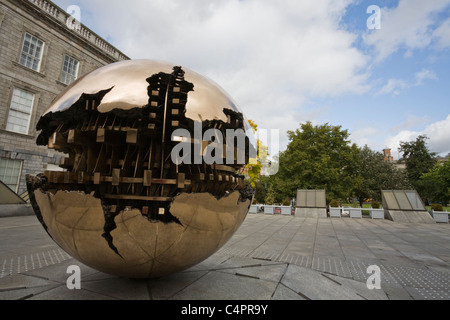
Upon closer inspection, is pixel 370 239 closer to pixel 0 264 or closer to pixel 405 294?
pixel 405 294

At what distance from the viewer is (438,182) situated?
29.0m

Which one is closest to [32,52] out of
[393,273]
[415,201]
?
[393,273]

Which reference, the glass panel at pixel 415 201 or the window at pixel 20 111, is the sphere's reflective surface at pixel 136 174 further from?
the glass panel at pixel 415 201

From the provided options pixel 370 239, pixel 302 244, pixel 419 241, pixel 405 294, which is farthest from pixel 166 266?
pixel 419 241

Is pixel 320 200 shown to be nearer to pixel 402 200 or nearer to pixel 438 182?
pixel 402 200

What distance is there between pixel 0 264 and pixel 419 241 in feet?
35.4

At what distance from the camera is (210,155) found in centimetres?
225

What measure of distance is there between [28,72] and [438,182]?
141 feet

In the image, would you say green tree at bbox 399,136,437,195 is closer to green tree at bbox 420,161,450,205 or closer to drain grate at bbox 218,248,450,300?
green tree at bbox 420,161,450,205

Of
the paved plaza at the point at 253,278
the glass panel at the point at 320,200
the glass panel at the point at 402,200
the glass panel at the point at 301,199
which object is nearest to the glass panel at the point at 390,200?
the glass panel at the point at 402,200

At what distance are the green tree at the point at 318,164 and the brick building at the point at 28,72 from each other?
1969 cm

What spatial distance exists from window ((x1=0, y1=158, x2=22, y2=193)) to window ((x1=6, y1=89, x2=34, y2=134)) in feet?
6.31

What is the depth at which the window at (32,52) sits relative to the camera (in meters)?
14.2
